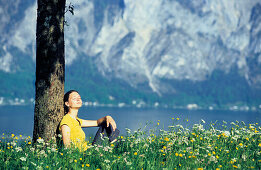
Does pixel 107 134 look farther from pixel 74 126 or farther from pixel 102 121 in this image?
pixel 74 126

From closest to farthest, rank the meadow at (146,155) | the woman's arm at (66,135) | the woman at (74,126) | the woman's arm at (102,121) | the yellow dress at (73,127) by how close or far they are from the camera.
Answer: the meadow at (146,155) → the woman's arm at (66,135) → the woman at (74,126) → the yellow dress at (73,127) → the woman's arm at (102,121)

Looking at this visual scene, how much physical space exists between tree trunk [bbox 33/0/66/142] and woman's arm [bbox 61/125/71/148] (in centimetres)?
43

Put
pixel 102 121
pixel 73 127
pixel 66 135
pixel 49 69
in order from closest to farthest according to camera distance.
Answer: pixel 66 135, pixel 73 127, pixel 49 69, pixel 102 121

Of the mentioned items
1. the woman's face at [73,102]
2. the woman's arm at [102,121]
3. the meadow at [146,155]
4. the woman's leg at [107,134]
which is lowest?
the meadow at [146,155]

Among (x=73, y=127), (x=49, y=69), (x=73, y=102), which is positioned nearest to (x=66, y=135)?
(x=73, y=127)

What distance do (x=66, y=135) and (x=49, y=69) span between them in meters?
1.59

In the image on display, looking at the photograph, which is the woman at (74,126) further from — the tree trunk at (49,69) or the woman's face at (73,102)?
the tree trunk at (49,69)

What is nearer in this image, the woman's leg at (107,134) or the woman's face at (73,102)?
the woman's leg at (107,134)

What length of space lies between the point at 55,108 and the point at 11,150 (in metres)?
1.37

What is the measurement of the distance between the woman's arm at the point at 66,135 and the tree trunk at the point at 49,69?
430mm

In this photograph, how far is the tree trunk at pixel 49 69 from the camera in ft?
26.5

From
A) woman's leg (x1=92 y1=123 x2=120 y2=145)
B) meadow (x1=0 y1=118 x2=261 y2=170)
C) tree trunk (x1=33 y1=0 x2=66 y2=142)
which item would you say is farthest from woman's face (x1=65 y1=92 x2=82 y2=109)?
meadow (x1=0 y1=118 x2=261 y2=170)

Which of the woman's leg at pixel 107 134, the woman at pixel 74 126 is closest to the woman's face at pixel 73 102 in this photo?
the woman at pixel 74 126

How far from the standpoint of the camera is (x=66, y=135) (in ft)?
25.1
